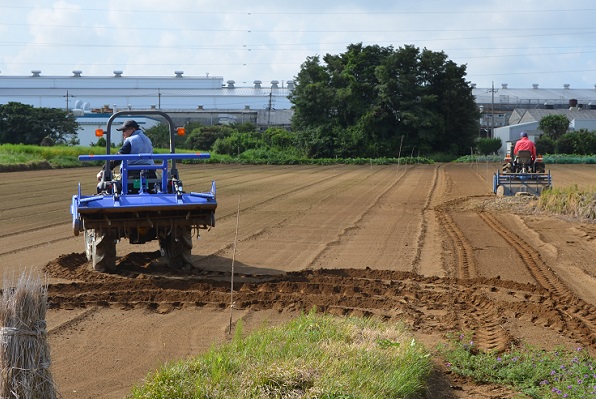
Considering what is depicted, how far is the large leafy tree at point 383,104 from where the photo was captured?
206 feet

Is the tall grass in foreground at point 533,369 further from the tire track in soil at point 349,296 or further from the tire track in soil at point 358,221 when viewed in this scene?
the tire track in soil at point 358,221

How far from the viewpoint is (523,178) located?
2414cm

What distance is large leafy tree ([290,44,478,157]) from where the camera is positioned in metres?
62.7

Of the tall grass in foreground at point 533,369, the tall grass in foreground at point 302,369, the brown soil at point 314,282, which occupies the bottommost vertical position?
the brown soil at point 314,282

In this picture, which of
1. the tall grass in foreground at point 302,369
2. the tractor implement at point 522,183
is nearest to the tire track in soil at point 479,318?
the tall grass in foreground at point 302,369

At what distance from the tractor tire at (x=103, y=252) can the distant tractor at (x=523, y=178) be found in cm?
1519

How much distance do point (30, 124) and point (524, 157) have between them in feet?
163

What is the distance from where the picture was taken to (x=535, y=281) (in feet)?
38.0

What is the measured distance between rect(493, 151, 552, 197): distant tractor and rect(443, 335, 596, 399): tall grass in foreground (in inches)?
666

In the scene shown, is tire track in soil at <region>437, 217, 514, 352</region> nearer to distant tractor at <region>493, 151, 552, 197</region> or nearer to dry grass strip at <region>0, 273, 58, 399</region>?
dry grass strip at <region>0, 273, 58, 399</region>

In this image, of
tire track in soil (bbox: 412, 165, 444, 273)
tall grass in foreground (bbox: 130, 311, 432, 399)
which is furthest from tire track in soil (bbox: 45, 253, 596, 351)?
tall grass in foreground (bbox: 130, 311, 432, 399)

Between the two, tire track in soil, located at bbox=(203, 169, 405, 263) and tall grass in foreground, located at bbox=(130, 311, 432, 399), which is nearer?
tall grass in foreground, located at bbox=(130, 311, 432, 399)

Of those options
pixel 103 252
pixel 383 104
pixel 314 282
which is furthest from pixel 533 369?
pixel 383 104

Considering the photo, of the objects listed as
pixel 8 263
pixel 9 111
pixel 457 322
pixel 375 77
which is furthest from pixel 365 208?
pixel 9 111
